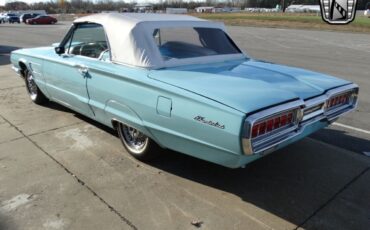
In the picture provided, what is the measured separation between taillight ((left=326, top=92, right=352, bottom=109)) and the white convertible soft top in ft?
Result: 4.36

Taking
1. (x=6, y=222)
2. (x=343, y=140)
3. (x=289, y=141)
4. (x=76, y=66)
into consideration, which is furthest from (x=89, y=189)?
(x=343, y=140)

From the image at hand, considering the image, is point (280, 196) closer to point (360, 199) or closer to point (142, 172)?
point (360, 199)

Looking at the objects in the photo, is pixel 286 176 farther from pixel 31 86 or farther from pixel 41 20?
pixel 41 20

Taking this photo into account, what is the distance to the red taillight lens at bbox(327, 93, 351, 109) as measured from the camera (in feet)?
12.1

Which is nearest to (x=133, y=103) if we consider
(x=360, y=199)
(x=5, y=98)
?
(x=360, y=199)

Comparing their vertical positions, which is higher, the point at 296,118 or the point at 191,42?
the point at 191,42

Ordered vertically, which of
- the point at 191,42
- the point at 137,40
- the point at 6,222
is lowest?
the point at 6,222

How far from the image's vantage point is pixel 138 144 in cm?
407

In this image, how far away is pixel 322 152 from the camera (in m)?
4.43

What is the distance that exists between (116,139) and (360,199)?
9.18ft

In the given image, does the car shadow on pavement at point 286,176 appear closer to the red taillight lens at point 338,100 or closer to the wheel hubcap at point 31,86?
the red taillight lens at point 338,100

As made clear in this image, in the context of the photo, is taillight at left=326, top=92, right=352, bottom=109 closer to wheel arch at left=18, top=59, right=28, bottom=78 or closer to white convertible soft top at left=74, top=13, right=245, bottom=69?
white convertible soft top at left=74, top=13, right=245, bottom=69

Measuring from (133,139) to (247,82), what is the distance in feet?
4.88

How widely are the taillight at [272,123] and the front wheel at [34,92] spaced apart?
169 inches
